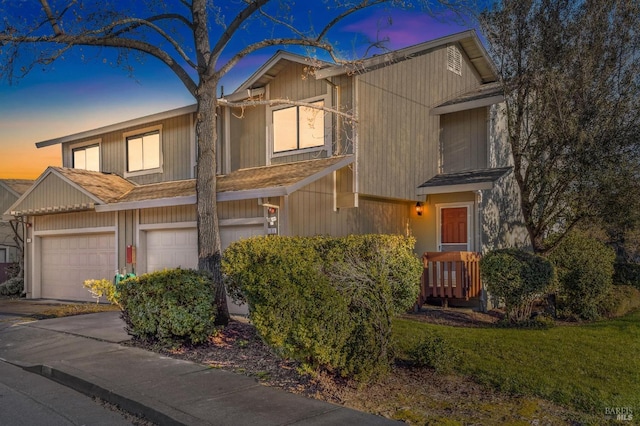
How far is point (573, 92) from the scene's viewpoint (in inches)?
454

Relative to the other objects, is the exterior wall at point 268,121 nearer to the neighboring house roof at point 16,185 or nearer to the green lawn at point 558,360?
the green lawn at point 558,360

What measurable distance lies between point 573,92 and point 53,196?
15.4m

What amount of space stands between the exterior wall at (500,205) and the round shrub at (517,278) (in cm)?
363

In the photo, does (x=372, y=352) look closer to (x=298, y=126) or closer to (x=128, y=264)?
(x=298, y=126)

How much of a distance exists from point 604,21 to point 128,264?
13775 mm

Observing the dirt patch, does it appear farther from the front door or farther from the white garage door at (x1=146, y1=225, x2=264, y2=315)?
the front door

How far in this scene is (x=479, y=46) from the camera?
17.1 metres

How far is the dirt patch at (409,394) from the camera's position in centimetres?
578

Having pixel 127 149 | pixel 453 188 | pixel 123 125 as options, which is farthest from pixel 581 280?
pixel 127 149

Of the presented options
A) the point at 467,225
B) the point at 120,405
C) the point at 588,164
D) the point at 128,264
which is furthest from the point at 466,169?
the point at 120,405

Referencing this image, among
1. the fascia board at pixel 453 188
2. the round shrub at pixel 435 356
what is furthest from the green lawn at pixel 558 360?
the fascia board at pixel 453 188

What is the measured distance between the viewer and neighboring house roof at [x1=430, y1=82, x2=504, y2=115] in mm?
15258

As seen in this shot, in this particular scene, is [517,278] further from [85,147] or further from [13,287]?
[13,287]

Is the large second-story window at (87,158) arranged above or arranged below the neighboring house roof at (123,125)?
below
